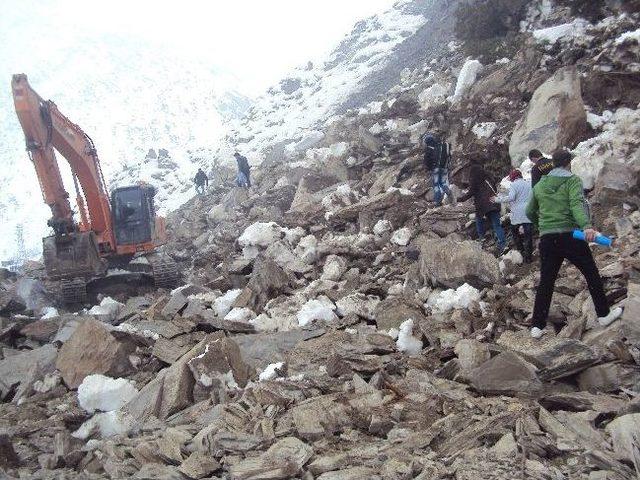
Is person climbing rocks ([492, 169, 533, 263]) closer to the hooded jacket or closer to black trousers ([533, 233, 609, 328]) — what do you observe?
the hooded jacket

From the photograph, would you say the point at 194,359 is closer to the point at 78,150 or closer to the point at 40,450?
the point at 40,450

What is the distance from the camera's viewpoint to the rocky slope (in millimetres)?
2930

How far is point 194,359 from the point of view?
4.56m

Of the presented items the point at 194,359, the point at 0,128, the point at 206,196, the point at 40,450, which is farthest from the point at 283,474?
the point at 0,128

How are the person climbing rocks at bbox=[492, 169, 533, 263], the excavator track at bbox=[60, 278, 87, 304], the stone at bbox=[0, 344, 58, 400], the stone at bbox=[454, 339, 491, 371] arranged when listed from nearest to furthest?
the stone at bbox=[454, 339, 491, 371] < the stone at bbox=[0, 344, 58, 400] < the person climbing rocks at bbox=[492, 169, 533, 263] < the excavator track at bbox=[60, 278, 87, 304]

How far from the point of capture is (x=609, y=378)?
3.40 m

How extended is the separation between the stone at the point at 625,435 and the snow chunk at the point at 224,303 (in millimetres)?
5124

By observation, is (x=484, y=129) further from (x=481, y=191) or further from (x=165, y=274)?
(x=165, y=274)

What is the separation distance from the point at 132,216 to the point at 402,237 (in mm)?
5867

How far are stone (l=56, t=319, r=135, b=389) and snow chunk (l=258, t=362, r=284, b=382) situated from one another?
5.50 ft

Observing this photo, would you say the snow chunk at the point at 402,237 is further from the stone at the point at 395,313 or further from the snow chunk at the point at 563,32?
the snow chunk at the point at 563,32

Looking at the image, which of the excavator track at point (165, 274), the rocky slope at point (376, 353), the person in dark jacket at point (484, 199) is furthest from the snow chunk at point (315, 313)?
the excavator track at point (165, 274)

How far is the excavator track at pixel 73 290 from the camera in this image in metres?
9.02

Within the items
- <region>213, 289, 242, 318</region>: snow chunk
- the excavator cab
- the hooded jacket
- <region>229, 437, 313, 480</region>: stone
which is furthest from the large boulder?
the excavator cab
